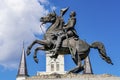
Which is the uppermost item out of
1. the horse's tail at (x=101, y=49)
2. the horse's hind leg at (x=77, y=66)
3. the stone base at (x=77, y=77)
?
the horse's tail at (x=101, y=49)

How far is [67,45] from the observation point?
25766mm

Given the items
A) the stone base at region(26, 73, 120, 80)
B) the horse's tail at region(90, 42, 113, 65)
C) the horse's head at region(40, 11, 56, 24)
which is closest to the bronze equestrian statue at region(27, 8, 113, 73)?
the horse's tail at region(90, 42, 113, 65)

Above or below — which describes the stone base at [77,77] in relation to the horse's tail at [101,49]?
below

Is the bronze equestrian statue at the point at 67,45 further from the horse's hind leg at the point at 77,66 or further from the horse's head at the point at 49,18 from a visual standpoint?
the horse's head at the point at 49,18

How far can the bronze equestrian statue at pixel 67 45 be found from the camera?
25680 mm

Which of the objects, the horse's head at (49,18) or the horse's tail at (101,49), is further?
the horse's head at (49,18)

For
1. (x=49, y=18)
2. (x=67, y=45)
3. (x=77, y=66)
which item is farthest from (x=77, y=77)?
(x=49, y=18)

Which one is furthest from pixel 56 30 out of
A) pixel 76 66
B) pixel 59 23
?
pixel 76 66

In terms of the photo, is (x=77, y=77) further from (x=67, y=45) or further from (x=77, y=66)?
(x=67, y=45)

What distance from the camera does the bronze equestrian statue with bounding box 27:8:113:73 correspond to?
25680mm

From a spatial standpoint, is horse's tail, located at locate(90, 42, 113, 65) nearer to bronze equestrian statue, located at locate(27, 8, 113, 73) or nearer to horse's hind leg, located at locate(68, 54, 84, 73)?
bronze equestrian statue, located at locate(27, 8, 113, 73)

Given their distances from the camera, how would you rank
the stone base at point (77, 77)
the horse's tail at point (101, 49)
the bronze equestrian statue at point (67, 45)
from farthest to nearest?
the horse's tail at point (101, 49)
the bronze equestrian statue at point (67, 45)
the stone base at point (77, 77)

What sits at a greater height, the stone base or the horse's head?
the horse's head

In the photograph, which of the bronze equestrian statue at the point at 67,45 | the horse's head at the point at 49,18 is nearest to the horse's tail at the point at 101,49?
the bronze equestrian statue at the point at 67,45
